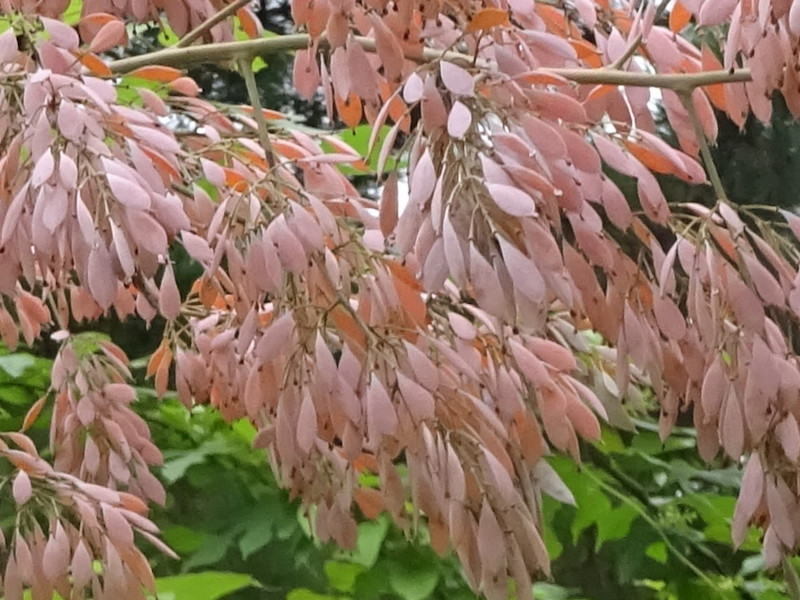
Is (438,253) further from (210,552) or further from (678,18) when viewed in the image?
(210,552)

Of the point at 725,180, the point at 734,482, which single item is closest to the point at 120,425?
the point at 734,482

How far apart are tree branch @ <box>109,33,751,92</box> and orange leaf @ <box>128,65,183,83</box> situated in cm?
2

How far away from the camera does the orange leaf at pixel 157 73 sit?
3.10ft

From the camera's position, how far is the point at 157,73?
95cm

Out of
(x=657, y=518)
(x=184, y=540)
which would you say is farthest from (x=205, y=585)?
(x=657, y=518)

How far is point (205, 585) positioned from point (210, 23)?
1.70 ft

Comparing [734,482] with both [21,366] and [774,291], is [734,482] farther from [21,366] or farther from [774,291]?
[21,366]

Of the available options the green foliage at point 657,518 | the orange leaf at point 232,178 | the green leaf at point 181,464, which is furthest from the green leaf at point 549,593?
the orange leaf at point 232,178

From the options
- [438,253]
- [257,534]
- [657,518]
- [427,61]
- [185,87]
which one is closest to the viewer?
[438,253]

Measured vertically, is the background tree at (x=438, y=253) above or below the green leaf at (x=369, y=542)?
above

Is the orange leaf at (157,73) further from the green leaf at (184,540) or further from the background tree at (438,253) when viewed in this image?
the green leaf at (184,540)

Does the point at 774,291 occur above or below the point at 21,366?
above

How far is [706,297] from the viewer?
785 millimetres

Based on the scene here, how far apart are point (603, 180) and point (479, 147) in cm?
18
